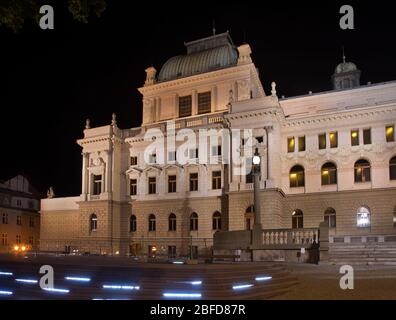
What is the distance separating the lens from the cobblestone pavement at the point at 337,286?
49.7 ft

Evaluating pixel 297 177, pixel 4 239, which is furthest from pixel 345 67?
pixel 4 239

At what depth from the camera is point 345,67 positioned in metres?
60.4

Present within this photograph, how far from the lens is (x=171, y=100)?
2076 inches

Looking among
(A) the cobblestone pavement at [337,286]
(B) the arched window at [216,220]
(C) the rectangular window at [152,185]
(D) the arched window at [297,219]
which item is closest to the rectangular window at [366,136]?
(D) the arched window at [297,219]

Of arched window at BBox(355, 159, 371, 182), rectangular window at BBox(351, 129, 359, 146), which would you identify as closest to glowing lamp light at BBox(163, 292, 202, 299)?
arched window at BBox(355, 159, 371, 182)

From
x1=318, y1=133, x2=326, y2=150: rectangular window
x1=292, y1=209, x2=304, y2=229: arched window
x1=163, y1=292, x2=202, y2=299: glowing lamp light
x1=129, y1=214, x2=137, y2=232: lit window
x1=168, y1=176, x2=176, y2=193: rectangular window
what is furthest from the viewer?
x1=129, y1=214, x2=137, y2=232: lit window

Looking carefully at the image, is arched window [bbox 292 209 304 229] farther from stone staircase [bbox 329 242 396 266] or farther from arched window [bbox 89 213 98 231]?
arched window [bbox 89 213 98 231]

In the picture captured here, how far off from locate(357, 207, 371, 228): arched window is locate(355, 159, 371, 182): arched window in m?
2.56

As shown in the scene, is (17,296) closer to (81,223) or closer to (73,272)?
(73,272)

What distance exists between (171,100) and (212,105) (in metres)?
5.52

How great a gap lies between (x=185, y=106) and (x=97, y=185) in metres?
13.0

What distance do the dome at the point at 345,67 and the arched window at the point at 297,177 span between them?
2318 centimetres

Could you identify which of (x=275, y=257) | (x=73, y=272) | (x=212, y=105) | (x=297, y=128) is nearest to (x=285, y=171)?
(x=297, y=128)

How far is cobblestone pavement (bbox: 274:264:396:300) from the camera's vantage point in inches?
596
